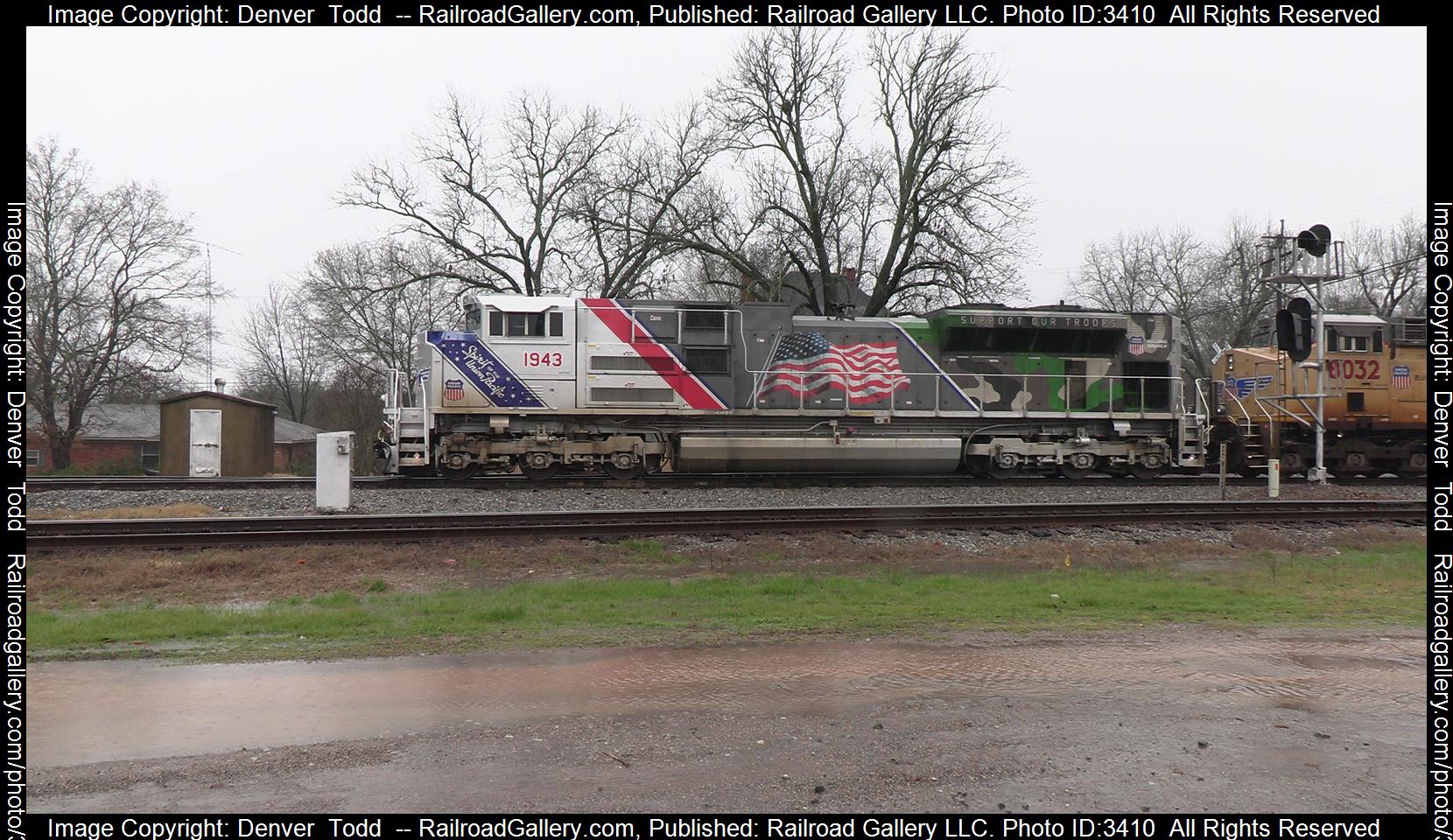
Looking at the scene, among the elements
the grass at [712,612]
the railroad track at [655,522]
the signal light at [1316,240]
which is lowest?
the grass at [712,612]

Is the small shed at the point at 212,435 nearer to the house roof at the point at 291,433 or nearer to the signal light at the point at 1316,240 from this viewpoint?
the house roof at the point at 291,433

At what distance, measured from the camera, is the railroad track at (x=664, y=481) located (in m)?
16.0

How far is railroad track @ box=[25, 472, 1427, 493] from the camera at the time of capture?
16.0m

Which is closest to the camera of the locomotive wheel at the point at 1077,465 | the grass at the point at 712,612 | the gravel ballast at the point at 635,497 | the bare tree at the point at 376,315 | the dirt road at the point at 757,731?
the dirt road at the point at 757,731

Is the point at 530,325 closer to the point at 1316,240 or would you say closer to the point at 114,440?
the point at 1316,240

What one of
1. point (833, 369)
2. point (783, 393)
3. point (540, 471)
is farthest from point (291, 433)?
point (833, 369)

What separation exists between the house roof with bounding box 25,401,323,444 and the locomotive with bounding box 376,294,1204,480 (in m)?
33.0

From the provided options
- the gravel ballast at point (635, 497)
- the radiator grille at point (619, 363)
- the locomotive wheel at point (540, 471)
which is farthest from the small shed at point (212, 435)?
the radiator grille at point (619, 363)

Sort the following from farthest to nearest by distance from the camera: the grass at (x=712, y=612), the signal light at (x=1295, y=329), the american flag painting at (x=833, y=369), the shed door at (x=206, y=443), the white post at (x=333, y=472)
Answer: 1. the shed door at (x=206, y=443)
2. the american flag painting at (x=833, y=369)
3. the signal light at (x=1295, y=329)
4. the white post at (x=333, y=472)
5. the grass at (x=712, y=612)

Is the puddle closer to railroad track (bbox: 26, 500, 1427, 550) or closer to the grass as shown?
the grass

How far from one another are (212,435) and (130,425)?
26.3m
